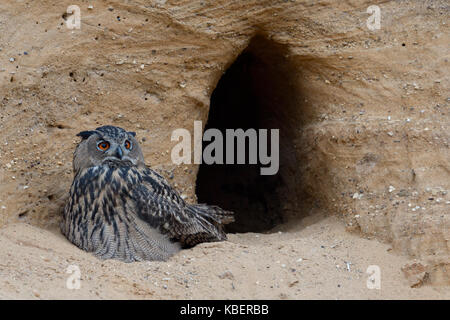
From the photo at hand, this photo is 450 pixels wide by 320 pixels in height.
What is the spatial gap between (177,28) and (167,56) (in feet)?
0.84

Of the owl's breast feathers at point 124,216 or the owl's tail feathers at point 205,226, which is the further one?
the owl's tail feathers at point 205,226

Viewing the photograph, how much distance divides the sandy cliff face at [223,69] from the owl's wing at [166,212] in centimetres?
69

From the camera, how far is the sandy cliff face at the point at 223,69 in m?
5.13

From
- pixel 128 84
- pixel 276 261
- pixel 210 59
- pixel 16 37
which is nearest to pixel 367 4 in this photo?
pixel 210 59

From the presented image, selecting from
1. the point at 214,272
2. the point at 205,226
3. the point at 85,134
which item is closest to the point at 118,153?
the point at 85,134

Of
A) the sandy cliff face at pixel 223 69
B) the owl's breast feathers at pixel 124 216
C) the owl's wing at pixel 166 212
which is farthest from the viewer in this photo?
the sandy cliff face at pixel 223 69

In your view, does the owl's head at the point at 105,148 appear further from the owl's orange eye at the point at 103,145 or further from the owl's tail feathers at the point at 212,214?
the owl's tail feathers at the point at 212,214

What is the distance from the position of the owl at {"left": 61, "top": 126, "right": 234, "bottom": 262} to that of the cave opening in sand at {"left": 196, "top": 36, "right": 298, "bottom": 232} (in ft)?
6.31

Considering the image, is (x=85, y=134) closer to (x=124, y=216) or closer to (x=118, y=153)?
(x=118, y=153)

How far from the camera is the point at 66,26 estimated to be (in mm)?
5508

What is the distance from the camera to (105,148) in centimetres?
479

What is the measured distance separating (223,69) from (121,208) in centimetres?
190

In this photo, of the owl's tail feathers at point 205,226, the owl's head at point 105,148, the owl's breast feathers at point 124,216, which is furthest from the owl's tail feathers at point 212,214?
the owl's head at point 105,148

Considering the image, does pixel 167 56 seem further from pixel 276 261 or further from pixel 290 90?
pixel 276 261
